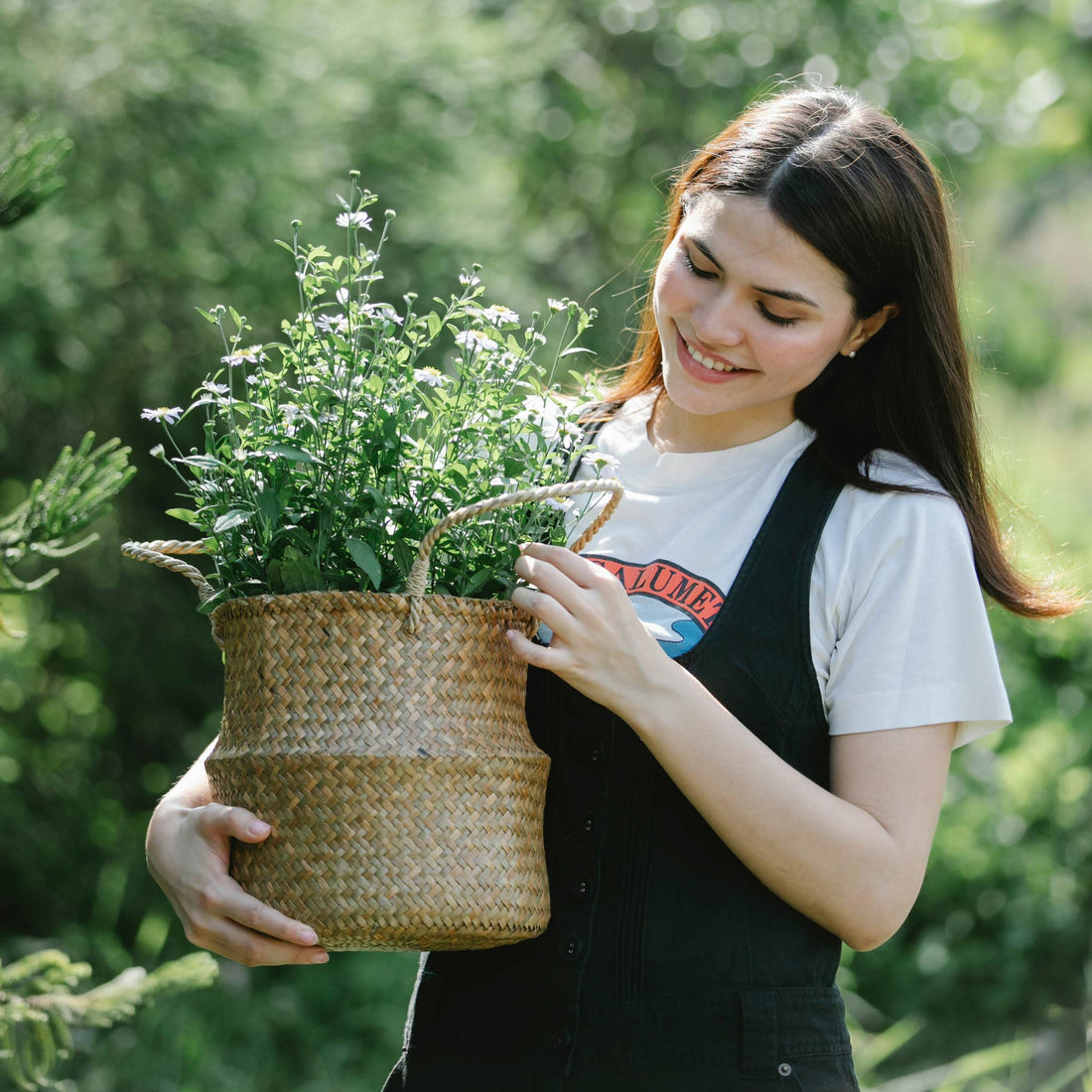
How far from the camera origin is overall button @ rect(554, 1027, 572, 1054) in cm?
157

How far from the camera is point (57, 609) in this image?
502cm

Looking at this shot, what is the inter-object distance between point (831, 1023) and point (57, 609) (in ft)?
13.2

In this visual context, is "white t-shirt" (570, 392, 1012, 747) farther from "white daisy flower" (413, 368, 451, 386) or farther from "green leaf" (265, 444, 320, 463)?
"green leaf" (265, 444, 320, 463)

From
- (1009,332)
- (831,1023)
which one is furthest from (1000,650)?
(1009,332)

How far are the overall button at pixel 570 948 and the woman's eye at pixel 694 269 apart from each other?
2.65 feet

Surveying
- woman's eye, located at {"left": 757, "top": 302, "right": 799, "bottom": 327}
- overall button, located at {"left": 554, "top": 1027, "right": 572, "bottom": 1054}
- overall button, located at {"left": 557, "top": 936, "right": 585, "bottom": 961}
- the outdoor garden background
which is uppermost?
woman's eye, located at {"left": 757, "top": 302, "right": 799, "bottom": 327}

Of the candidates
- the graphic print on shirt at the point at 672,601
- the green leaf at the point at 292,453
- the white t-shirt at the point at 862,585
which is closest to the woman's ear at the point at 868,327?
the white t-shirt at the point at 862,585

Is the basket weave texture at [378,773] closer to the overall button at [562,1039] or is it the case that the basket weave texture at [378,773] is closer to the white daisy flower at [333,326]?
the overall button at [562,1039]

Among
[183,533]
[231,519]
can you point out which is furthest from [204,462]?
[183,533]

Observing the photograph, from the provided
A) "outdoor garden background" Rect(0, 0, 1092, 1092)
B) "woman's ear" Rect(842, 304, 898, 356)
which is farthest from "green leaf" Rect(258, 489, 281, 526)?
"outdoor garden background" Rect(0, 0, 1092, 1092)

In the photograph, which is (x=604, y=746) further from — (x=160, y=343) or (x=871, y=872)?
(x=160, y=343)

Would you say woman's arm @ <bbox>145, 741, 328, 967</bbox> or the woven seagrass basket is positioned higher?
the woven seagrass basket

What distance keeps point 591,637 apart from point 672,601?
255mm

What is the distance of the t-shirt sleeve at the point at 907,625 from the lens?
5.14ft
